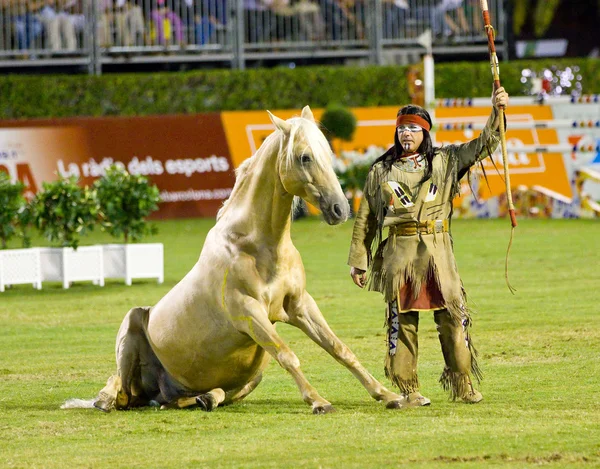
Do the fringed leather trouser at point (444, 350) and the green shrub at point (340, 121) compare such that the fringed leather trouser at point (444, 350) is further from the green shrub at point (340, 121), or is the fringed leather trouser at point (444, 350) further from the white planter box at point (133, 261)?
the green shrub at point (340, 121)

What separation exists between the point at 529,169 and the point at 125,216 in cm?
1092

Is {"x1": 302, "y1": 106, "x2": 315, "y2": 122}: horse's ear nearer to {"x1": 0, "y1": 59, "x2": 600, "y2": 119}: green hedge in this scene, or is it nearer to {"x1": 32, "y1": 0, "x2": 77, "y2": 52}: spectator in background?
{"x1": 0, "y1": 59, "x2": 600, "y2": 119}: green hedge

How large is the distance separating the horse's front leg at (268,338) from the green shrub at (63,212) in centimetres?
815

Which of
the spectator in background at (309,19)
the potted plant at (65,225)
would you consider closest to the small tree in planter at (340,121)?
the spectator in background at (309,19)

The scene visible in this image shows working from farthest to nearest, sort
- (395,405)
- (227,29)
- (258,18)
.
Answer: (258,18) → (227,29) → (395,405)

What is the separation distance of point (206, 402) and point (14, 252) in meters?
7.95

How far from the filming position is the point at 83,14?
1046 inches

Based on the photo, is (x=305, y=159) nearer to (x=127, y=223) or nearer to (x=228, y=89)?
(x=127, y=223)

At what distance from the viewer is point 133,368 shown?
7.96m

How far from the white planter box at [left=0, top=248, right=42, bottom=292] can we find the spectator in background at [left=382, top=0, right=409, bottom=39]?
1508 centimetres

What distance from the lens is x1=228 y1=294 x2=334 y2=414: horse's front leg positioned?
725 centimetres

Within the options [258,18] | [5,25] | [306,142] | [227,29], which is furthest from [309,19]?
[306,142]

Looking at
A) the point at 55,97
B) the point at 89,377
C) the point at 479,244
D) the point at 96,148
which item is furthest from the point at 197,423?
the point at 55,97

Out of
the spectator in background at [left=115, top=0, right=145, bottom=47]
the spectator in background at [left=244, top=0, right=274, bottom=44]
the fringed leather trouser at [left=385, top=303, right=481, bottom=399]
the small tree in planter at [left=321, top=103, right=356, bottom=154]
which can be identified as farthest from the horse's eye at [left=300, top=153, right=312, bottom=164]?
the spectator in background at [left=244, top=0, right=274, bottom=44]
